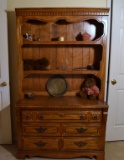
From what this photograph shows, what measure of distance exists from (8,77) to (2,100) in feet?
1.12

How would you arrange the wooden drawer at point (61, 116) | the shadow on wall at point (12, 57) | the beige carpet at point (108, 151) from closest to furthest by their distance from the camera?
1. the wooden drawer at point (61, 116)
2. the beige carpet at point (108, 151)
3. the shadow on wall at point (12, 57)

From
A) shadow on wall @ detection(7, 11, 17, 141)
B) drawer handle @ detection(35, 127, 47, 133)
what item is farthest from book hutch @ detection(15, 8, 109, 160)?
shadow on wall @ detection(7, 11, 17, 141)

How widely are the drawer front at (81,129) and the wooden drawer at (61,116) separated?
3.0 inches

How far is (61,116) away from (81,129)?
0.30 meters

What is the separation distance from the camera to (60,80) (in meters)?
2.36

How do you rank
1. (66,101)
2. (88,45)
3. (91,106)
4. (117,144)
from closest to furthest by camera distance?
(91,106), (66,101), (88,45), (117,144)

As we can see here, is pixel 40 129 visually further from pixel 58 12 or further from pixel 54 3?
pixel 54 3

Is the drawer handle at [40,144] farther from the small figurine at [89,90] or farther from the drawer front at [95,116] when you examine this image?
the small figurine at [89,90]

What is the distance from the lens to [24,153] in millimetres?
2111

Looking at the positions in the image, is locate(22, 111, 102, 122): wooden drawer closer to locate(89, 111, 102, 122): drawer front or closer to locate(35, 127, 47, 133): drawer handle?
locate(89, 111, 102, 122): drawer front

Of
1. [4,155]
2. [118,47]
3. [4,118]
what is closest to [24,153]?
[4,155]

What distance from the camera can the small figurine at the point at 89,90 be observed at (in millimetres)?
2195

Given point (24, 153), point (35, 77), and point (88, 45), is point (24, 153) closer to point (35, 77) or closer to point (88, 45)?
point (35, 77)

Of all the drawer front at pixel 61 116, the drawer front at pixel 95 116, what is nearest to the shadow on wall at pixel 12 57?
the drawer front at pixel 61 116
